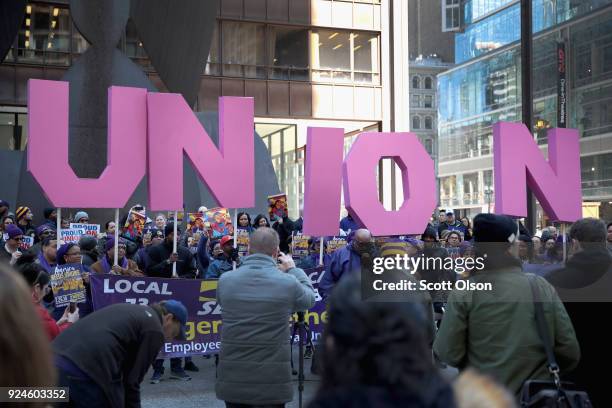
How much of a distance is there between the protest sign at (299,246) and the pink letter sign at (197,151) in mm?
1563

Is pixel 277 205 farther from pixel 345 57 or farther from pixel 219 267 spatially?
pixel 345 57

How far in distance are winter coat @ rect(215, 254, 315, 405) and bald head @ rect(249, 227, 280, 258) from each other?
0.05 m

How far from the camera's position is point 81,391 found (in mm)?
4270

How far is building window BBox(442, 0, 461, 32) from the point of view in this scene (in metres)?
97.1

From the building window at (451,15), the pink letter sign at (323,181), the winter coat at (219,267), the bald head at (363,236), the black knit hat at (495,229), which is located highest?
the building window at (451,15)

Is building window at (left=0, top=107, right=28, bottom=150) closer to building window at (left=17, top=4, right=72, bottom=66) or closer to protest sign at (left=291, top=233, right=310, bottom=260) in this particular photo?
building window at (left=17, top=4, right=72, bottom=66)

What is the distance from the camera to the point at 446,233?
13133 millimetres

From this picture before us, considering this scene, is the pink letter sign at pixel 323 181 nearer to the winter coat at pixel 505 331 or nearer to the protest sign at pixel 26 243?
the protest sign at pixel 26 243

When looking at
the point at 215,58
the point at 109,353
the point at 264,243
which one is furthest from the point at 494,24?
the point at 109,353

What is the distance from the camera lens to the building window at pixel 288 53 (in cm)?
3241

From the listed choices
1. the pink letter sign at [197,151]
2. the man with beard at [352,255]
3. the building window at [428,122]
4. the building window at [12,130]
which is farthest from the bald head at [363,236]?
the building window at [428,122]

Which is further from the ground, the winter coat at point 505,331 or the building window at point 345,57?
the building window at point 345,57

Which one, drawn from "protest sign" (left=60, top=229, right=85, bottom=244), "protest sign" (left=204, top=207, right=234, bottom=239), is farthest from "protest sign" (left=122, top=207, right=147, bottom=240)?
"protest sign" (left=60, top=229, right=85, bottom=244)

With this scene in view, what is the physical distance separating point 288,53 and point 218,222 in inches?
840
